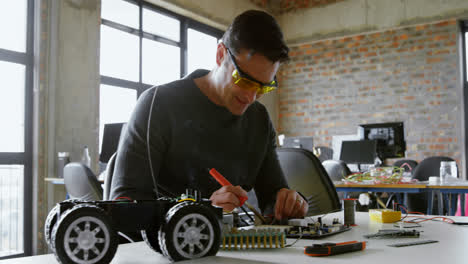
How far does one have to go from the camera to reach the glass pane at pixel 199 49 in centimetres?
671

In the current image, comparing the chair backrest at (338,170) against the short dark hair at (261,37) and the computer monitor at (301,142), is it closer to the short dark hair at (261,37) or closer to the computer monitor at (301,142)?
the computer monitor at (301,142)

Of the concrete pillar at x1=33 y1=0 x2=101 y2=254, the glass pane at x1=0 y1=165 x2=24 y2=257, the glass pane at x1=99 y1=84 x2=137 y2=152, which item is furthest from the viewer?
the glass pane at x1=99 y1=84 x2=137 y2=152

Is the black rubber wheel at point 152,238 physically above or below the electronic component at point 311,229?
above

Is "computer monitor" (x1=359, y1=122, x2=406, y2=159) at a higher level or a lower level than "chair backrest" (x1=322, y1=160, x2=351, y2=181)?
higher

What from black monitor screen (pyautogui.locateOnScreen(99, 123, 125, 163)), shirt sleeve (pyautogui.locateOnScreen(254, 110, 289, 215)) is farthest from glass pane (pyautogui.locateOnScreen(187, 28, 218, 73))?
shirt sleeve (pyautogui.locateOnScreen(254, 110, 289, 215))

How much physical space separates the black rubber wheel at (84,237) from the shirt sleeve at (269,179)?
3.13 ft

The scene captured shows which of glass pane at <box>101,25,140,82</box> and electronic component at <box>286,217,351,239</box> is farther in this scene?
glass pane at <box>101,25,140,82</box>

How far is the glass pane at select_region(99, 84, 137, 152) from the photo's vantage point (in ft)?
17.2

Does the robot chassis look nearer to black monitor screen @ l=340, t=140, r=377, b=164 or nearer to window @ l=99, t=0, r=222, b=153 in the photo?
window @ l=99, t=0, r=222, b=153

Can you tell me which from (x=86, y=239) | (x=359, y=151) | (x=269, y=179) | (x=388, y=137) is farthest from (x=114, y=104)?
(x=86, y=239)

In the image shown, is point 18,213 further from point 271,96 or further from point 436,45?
point 436,45

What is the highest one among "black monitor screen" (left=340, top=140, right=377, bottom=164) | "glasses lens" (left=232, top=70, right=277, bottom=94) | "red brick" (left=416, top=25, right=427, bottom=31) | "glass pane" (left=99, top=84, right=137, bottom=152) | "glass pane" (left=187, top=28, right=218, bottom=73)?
"red brick" (left=416, top=25, right=427, bottom=31)

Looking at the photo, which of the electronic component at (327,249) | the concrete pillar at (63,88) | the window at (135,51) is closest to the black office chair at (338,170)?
the window at (135,51)

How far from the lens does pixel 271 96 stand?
8023 mm
